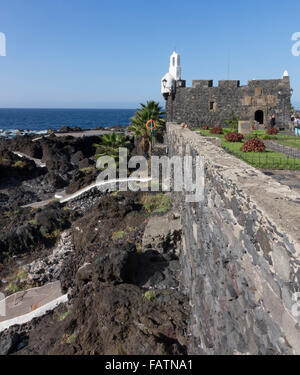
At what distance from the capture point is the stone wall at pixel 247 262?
241 centimetres

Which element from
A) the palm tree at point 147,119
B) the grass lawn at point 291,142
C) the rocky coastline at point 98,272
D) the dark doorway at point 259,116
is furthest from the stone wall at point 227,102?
the grass lawn at point 291,142

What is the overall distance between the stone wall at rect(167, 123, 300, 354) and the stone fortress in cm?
1985

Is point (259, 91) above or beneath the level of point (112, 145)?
above

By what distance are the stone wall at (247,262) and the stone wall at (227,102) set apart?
69.7ft

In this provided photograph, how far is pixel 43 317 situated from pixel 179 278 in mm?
4925

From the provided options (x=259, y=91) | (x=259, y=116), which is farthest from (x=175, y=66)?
(x=259, y=116)

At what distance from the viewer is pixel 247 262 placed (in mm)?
3277

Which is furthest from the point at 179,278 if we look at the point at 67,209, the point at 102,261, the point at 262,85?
the point at 262,85

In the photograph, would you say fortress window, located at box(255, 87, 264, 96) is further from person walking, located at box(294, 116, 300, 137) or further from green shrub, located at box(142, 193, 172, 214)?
green shrub, located at box(142, 193, 172, 214)

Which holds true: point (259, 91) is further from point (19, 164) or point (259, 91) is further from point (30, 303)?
point (19, 164)

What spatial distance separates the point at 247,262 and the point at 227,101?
81.5 feet

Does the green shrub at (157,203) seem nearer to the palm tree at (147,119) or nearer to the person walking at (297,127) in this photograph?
the person walking at (297,127)

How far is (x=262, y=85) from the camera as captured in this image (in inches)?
960
